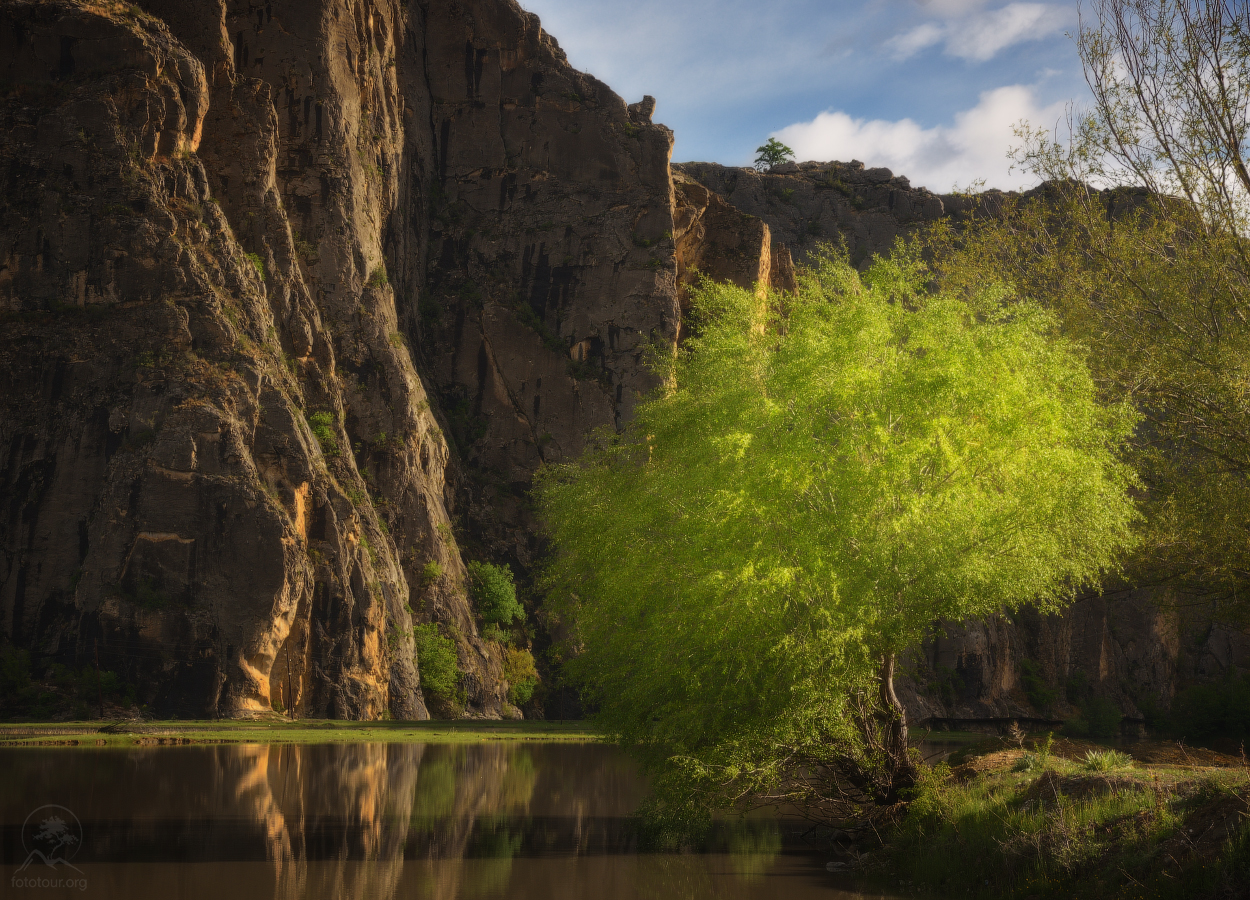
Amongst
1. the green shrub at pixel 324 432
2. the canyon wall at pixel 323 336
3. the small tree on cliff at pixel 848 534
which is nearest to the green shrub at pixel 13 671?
the canyon wall at pixel 323 336

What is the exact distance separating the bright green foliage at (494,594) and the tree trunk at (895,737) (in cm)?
6139

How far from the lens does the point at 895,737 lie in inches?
755

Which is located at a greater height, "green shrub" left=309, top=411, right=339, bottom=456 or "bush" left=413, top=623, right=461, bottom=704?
"green shrub" left=309, top=411, right=339, bottom=456

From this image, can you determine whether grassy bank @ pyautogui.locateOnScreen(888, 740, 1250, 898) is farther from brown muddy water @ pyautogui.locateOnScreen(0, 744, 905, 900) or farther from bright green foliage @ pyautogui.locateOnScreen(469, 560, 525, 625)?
bright green foliage @ pyautogui.locateOnScreen(469, 560, 525, 625)

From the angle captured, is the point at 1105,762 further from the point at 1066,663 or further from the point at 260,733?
the point at 1066,663

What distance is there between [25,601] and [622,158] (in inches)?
2530

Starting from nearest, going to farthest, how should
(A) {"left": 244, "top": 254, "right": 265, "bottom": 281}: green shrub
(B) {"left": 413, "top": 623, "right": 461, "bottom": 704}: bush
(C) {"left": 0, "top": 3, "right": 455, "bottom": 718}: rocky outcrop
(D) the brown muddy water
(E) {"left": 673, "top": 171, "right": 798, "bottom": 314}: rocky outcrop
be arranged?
(D) the brown muddy water
(C) {"left": 0, "top": 3, "right": 455, "bottom": 718}: rocky outcrop
(B) {"left": 413, "top": 623, "right": 461, "bottom": 704}: bush
(A) {"left": 244, "top": 254, "right": 265, "bottom": 281}: green shrub
(E) {"left": 673, "top": 171, "right": 798, "bottom": 314}: rocky outcrop

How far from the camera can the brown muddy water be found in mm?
14125

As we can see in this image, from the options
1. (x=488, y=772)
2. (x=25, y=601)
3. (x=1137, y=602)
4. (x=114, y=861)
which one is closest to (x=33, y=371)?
(x=25, y=601)

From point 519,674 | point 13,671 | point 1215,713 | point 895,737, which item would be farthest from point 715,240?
point 895,737

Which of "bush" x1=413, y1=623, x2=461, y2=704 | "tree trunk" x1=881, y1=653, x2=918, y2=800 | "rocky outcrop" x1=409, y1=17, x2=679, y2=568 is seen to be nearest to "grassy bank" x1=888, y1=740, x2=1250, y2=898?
"tree trunk" x1=881, y1=653, x2=918, y2=800

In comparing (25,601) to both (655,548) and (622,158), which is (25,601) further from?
(622,158)

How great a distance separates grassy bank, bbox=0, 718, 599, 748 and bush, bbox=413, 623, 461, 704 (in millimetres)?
8032

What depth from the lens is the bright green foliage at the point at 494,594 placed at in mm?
78250
